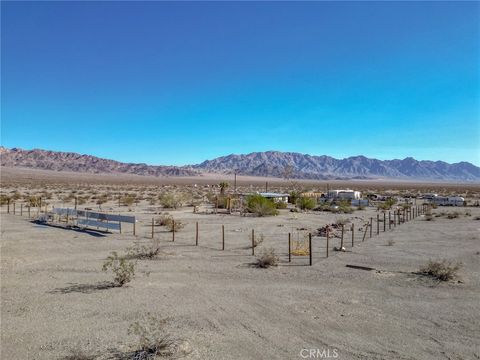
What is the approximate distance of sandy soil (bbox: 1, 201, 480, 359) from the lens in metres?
6.34

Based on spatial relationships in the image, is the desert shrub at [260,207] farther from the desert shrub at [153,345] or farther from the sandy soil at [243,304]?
the desert shrub at [153,345]

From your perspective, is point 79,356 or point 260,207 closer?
point 79,356

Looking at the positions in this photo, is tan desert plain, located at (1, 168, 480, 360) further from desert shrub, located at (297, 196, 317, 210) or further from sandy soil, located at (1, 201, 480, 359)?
desert shrub, located at (297, 196, 317, 210)

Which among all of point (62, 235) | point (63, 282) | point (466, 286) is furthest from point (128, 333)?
point (62, 235)

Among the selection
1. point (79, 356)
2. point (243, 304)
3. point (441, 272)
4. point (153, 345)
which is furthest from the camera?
point (441, 272)

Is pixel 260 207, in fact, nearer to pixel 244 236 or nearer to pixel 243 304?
pixel 244 236

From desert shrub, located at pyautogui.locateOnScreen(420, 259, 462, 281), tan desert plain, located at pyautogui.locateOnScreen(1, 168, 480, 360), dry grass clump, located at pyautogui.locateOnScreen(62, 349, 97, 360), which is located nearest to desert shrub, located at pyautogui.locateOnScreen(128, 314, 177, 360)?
tan desert plain, located at pyautogui.locateOnScreen(1, 168, 480, 360)

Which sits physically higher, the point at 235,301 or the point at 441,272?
→ the point at 441,272

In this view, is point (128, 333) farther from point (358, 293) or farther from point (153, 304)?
point (358, 293)

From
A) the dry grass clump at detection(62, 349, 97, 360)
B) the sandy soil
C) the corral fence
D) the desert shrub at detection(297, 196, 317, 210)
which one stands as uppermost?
the desert shrub at detection(297, 196, 317, 210)

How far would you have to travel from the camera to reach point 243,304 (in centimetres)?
824

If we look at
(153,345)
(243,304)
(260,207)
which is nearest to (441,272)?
(243,304)

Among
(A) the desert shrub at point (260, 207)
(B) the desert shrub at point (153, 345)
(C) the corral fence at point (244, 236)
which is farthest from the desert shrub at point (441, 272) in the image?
(A) the desert shrub at point (260, 207)

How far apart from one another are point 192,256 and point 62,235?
286 inches
